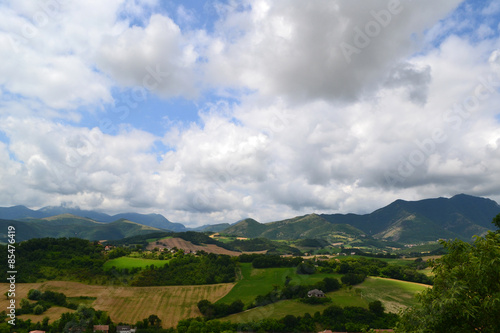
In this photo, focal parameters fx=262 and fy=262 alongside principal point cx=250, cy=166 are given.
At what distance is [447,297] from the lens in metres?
12.6

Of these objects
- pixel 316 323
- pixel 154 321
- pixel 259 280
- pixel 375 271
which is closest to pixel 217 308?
pixel 154 321

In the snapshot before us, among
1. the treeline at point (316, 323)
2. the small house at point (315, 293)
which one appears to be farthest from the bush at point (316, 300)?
the treeline at point (316, 323)

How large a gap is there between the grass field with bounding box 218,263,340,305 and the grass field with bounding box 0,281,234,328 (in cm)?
553

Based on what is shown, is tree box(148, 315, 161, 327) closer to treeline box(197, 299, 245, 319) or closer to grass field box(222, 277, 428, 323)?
treeline box(197, 299, 245, 319)

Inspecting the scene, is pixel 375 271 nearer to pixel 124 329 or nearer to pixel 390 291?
pixel 390 291

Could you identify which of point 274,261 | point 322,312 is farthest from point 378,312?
point 274,261

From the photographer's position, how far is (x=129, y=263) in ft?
388

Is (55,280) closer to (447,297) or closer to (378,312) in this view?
(378,312)

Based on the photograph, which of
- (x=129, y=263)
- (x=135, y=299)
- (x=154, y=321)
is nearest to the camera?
(x=154, y=321)

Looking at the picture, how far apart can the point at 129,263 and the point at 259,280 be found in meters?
58.9

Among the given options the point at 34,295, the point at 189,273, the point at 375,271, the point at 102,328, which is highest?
the point at 34,295

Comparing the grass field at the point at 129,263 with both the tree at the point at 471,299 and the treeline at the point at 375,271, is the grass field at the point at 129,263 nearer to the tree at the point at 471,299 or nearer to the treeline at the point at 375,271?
the treeline at the point at 375,271

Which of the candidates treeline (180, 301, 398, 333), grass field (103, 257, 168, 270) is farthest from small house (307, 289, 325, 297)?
grass field (103, 257, 168, 270)

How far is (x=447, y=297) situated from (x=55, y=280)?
119m
